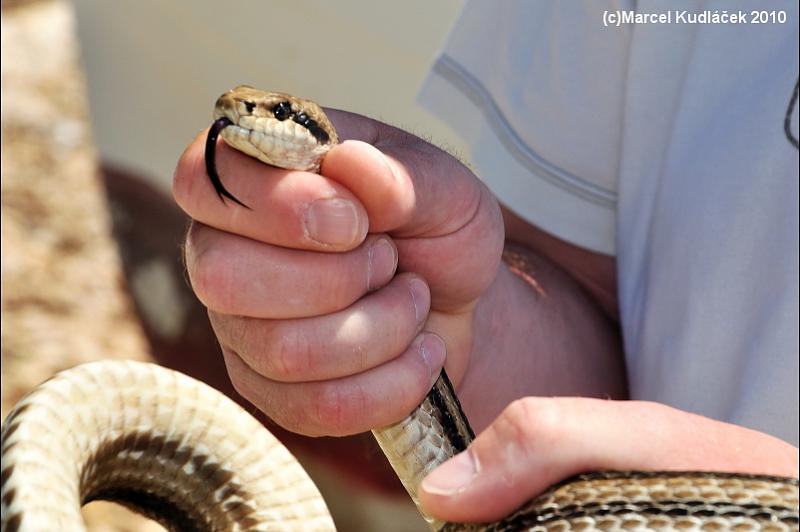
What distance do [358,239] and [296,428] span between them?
23 cm

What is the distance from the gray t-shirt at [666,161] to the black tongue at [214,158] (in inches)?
27.4

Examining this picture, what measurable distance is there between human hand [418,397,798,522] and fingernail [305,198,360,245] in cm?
22

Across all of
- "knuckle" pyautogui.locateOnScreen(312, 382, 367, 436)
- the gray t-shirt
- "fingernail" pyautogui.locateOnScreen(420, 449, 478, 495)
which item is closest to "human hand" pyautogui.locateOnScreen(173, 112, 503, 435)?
"knuckle" pyautogui.locateOnScreen(312, 382, 367, 436)

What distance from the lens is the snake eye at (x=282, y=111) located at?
1.00 metres

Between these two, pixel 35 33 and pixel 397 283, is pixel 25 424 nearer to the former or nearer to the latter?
pixel 397 283

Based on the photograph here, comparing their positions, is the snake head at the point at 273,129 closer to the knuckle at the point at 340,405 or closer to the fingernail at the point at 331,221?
the fingernail at the point at 331,221

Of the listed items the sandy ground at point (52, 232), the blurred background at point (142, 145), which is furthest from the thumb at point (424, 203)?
the sandy ground at point (52, 232)

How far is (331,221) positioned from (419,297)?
0.55 feet

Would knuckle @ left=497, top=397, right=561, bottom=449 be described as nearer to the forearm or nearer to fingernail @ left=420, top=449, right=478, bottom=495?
fingernail @ left=420, top=449, right=478, bottom=495

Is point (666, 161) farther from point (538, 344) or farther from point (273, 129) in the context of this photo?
point (273, 129)

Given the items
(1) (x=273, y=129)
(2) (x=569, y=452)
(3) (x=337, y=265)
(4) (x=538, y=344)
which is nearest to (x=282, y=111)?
(1) (x=273, y=129)

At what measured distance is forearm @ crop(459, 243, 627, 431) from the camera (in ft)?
4.71

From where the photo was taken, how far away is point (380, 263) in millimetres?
1063

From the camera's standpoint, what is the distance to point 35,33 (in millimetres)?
3719
